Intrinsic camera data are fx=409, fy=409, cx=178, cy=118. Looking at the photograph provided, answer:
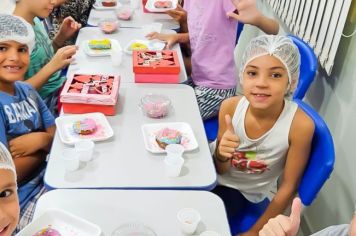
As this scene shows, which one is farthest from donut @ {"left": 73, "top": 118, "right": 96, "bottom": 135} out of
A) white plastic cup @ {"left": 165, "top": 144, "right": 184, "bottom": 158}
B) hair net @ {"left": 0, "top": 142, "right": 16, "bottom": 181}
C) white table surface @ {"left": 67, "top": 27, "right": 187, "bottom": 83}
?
hair net @ {"left": 0, "top": 142, "right": 16, "bottom": 181}

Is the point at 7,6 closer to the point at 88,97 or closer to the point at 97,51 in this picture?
the point at 97,51

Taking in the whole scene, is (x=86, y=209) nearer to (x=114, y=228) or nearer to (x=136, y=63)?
(x=114, y=228)

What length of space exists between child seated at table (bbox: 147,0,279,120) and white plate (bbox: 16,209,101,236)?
1254 millimetres

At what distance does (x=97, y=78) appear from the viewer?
1.89 meters

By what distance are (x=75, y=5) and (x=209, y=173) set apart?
79.9 inches

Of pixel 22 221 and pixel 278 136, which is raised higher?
pixel 278 136

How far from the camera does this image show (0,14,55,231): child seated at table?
5.48ft

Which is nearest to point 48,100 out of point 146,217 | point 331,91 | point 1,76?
point 1,76

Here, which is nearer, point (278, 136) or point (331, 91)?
point (278, 136)

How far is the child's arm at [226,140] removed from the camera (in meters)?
1.58

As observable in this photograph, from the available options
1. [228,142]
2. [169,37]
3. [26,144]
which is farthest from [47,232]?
[169,37]

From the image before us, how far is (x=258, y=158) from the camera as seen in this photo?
1.71 metres

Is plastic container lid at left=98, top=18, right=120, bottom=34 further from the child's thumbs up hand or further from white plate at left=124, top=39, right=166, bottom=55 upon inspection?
the child's thumbs up hand

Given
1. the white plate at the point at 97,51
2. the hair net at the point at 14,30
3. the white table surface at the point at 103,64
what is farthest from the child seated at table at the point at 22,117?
the white plate at the point at 97,51
